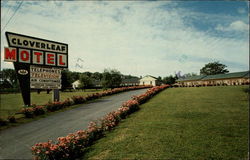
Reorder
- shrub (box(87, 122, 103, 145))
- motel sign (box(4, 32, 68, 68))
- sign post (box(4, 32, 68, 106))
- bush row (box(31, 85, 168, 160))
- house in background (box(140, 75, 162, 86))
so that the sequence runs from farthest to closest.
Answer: house in background (box(140, 75, 162, 86))
sign post (box(4, 32, 68, 106))
motel sign (box(4, 32, 68, 68))
shrub (box(87, 122, 103, 145))
bush row (box(31, 85, 168, 160))

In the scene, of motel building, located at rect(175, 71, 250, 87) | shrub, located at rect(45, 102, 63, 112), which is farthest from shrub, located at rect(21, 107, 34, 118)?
motel building, located at rect(175, 71, 250, 87)

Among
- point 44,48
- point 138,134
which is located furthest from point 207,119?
point 44,48

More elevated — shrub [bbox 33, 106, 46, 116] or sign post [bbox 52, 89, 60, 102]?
sign post [bbox 52, 89, 60, 102]

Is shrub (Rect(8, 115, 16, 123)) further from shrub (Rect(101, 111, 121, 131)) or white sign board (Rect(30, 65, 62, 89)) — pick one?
shrub (Rect(101, 111, 121, 131))

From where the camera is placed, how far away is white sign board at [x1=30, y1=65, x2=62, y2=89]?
9.80 metres

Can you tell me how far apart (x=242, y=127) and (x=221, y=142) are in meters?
2.68

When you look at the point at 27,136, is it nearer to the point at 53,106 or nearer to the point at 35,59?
the point at 35,59

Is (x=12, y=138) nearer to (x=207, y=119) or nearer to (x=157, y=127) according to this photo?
(x=157, y=127)

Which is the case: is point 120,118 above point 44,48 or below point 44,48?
below

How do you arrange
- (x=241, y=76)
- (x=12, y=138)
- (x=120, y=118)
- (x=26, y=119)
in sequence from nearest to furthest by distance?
1. (x=12, y=138)
2. (x=120, y=118)
3. (x=26, y=119)
4. (x=241, y=76)

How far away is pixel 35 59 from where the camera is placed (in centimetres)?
934

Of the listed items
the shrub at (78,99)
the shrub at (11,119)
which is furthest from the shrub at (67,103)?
the shrub at (11,119)

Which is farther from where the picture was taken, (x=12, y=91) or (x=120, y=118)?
(x=12, y=91)

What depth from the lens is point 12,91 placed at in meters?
51.1
